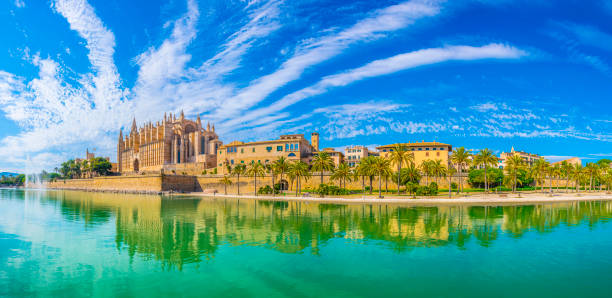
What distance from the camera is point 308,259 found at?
62.0 ft

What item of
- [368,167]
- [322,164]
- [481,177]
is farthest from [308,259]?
[481,177]

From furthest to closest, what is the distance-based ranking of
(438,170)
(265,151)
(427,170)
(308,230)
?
(265,151)
(427,170)
(438,170)
(308,230)

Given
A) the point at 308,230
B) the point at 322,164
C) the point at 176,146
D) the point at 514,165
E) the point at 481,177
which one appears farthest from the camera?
the point at 176,146

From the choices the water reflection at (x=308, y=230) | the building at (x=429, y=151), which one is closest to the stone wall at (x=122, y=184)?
the water reflection at (x=308, y=230)

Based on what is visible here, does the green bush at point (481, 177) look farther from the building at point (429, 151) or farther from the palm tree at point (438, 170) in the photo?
the building at point (429, 151)

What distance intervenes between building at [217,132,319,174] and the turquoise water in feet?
195

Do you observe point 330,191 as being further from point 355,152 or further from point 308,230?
point 355,152

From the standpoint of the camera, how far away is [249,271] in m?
16.6

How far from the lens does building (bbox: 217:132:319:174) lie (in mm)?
91438

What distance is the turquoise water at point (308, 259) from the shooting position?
47.5 feet

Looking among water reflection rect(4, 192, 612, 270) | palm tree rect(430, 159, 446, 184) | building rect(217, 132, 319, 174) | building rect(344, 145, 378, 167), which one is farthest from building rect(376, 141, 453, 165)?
water reflection rect(4, 192, 612, 270)

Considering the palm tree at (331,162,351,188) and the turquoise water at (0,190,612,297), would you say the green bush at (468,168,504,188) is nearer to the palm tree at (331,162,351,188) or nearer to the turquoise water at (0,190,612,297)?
the palm tree at (331,162,351,188)

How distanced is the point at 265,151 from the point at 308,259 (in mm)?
75967

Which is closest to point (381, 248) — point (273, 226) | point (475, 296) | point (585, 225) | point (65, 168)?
point (475, 296)
